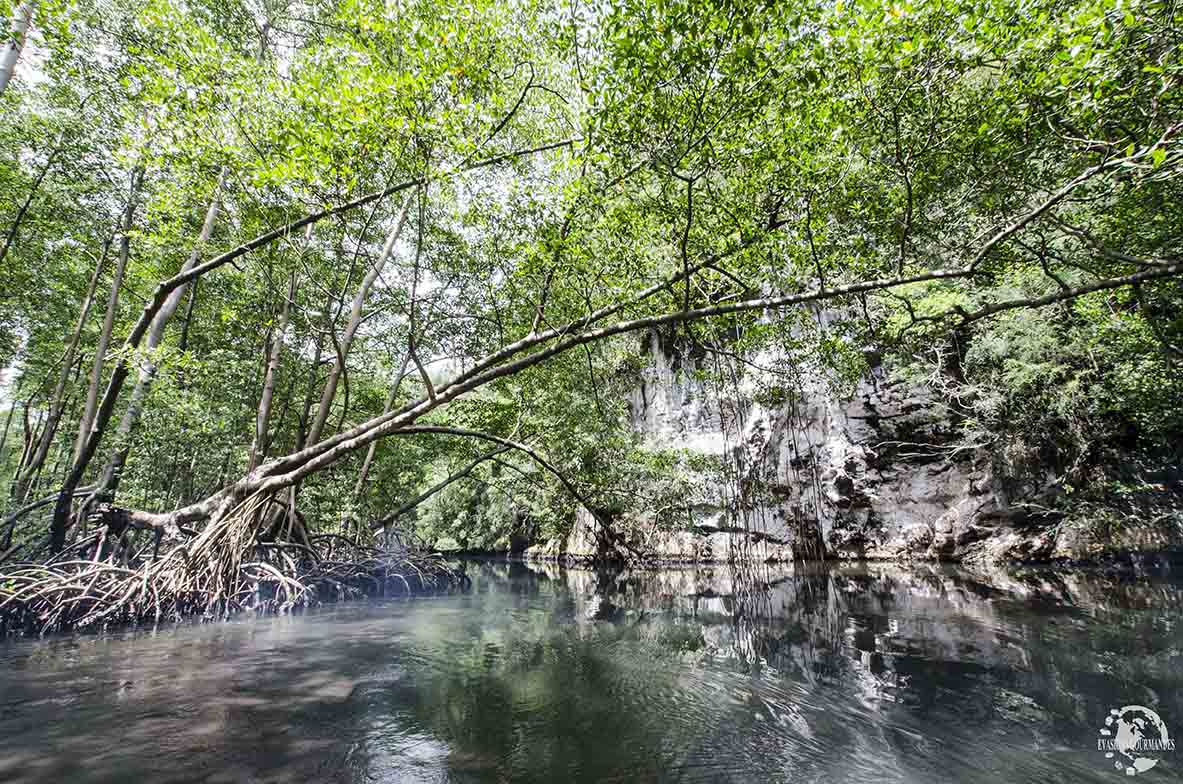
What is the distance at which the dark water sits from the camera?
116 inches

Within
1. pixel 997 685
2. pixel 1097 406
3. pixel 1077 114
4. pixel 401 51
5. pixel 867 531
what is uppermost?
pixel 401 51

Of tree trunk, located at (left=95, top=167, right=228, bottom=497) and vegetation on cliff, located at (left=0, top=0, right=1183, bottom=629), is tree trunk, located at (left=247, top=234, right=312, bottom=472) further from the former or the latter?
tree trunk, located at (left=95, top=167, right=228, bottom=497)

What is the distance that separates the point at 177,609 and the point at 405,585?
549cm

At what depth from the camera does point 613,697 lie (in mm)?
4250

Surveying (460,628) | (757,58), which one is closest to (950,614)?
(460,628)

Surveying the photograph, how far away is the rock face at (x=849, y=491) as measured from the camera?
13.2 meters

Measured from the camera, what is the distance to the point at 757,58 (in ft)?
16.8

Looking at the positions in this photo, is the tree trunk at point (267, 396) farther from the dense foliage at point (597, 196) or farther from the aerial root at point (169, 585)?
the aerial root at point (169, 585)

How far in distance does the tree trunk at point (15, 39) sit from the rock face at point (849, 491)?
12639 mm

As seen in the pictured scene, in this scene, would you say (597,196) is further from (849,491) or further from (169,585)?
(849,491)

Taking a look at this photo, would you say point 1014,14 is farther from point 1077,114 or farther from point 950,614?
point 950,614

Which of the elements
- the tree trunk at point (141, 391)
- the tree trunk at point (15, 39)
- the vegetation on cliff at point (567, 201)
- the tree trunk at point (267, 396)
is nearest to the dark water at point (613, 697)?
the vegetation on cliff at point (567, 201)

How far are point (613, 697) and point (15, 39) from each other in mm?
10334

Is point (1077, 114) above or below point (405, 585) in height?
above
